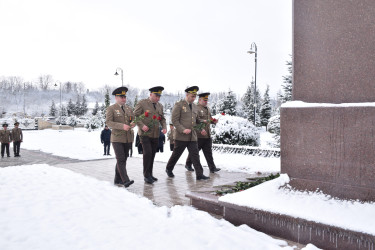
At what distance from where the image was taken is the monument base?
10.2 feet

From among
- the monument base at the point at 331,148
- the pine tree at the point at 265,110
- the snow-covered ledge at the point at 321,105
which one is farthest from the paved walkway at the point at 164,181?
the pine tree at the point at 265,110

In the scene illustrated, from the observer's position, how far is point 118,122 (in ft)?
18.7

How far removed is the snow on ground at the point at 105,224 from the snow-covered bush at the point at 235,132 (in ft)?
23.6

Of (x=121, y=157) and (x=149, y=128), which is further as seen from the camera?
(x=149, y=128)

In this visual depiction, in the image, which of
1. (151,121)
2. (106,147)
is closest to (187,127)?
(151,121)

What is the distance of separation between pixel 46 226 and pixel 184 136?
10.4 feet

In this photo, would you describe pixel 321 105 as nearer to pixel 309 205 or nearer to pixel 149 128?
pixel 309 205

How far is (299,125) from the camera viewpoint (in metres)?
3.58

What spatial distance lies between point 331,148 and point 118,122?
143 inches

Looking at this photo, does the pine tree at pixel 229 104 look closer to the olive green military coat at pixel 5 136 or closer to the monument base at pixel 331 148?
the olive green military coat at pixel 5 136

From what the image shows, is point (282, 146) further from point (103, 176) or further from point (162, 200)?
point (103, 176)

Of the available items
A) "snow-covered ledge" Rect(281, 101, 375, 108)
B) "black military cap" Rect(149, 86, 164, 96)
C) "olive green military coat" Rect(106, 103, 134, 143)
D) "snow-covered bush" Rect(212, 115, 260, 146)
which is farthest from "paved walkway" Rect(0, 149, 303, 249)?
"snow-covered bush" Rect(212, 115, 260, 146)

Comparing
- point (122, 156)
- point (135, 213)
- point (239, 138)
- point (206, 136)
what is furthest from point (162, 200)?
point (239, 138)

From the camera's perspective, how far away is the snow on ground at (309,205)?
2.80 m
